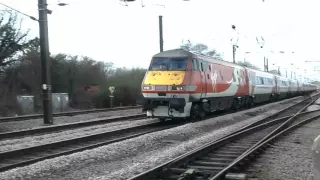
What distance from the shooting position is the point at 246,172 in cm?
822

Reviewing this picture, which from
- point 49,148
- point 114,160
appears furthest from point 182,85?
point 114,160

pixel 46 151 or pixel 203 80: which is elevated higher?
pixel 203 80

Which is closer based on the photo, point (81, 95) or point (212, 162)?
point (212, 162)

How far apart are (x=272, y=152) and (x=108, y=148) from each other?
4449 millimetres

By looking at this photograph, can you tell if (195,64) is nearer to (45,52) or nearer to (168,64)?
(168,64)

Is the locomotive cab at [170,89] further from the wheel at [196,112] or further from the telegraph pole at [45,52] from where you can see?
the telegraph pole at [45,52]

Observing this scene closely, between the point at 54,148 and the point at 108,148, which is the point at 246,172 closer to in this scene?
the point at 108,148

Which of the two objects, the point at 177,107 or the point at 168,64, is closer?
the point at 177,107

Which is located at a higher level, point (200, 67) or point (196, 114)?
point (200, 67)

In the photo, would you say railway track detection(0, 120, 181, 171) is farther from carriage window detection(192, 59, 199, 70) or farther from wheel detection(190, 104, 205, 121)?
carriage window detection(192, 59, 199, 70)

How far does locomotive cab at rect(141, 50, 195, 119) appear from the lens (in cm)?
1722

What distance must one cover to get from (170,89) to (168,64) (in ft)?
4.85

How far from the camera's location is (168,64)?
18250 mm

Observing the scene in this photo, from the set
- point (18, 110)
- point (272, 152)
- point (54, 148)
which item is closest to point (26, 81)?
point (18, 110)
